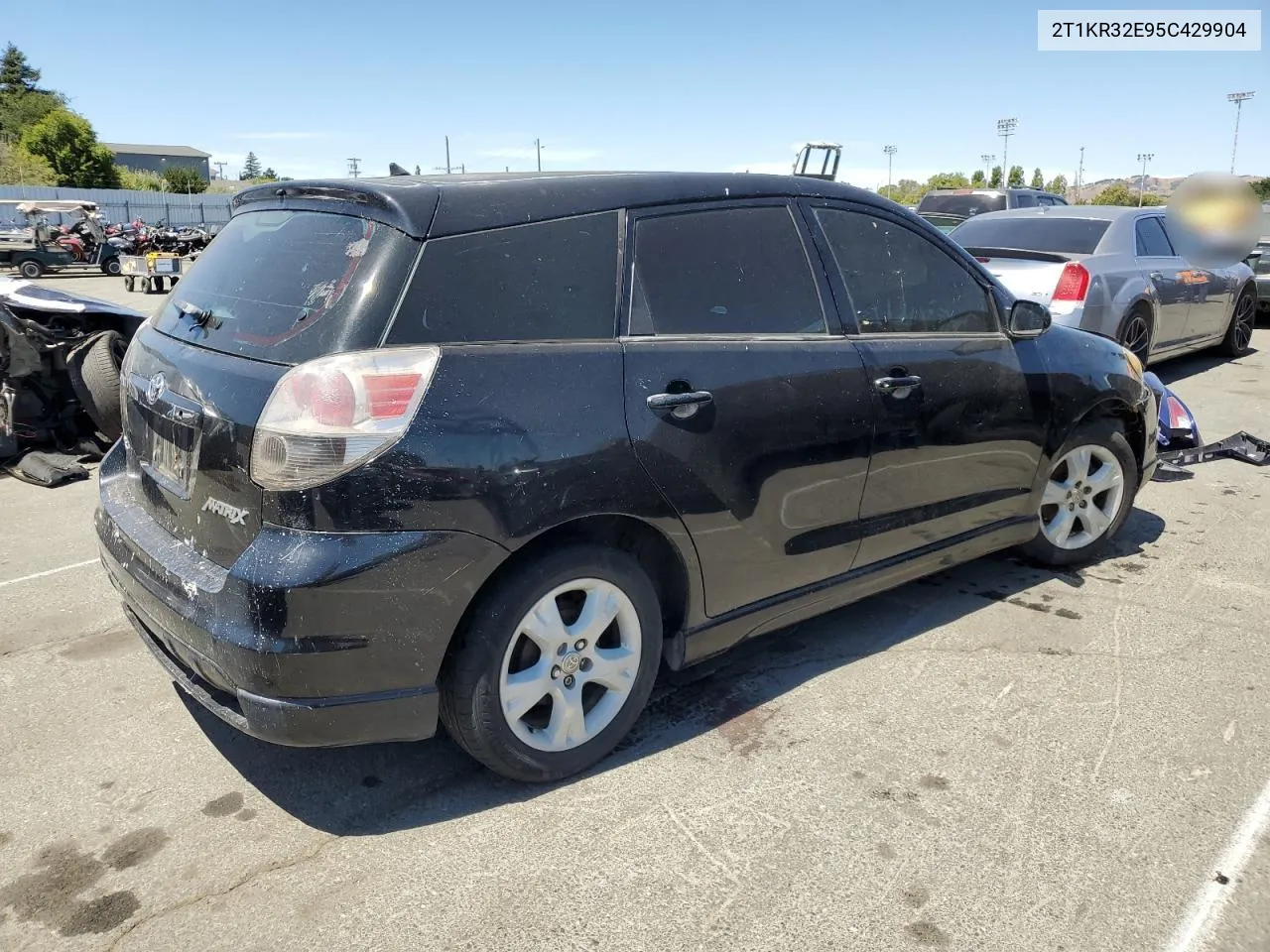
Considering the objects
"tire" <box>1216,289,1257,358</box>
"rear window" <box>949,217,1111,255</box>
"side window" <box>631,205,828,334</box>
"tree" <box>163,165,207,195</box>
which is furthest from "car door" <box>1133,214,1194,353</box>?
"tree" <box>163,165,207,195</box>

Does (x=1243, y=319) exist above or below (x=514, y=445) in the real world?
below

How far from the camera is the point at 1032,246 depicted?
8.66 meters

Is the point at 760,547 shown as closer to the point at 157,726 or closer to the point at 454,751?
the point at 454,751

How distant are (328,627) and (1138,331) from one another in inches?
330

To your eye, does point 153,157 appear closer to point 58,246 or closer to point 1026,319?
point 58,246

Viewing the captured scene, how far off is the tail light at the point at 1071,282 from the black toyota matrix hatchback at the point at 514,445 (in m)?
4.82

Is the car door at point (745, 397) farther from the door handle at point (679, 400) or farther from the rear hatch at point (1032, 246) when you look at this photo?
the rear hatch at point (1032, 246)

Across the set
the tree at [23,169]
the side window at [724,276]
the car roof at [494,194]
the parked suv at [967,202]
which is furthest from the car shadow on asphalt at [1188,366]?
the tree at [23,169]

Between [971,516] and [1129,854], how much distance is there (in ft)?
5.43

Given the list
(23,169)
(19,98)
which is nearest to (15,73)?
(19,98)

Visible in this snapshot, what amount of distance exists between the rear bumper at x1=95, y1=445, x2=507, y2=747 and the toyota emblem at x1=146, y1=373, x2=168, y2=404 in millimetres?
566

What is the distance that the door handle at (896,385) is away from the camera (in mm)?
3502

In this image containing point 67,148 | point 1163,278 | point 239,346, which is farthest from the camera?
point 67,148

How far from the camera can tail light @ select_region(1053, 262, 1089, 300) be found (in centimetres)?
796
